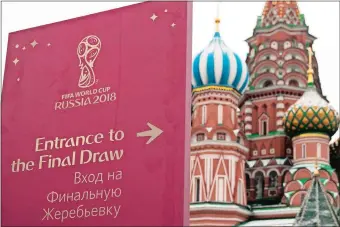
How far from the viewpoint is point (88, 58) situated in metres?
6.51

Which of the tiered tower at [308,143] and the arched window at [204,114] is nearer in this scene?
the tiered tower at [308,143]

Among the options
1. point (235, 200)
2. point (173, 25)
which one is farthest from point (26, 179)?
point (235, 200)

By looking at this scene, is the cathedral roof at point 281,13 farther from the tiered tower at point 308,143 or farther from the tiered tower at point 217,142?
the tiered tower at point 308,143

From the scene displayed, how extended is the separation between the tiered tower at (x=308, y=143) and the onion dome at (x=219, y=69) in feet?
8.13

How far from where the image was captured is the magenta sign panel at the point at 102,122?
19.6 ft

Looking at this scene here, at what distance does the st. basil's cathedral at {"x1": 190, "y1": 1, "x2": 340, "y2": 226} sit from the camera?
27469 mm

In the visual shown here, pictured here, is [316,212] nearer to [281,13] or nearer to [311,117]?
[311,117]

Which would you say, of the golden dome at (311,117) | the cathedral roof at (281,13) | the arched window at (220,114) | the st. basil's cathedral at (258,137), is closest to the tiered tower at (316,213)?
the st. basil's cathedral at (258,137)

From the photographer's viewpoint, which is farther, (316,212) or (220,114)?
(220,114)

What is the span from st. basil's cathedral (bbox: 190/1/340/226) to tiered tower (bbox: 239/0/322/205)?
0.04 m

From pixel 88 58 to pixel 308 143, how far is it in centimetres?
2276

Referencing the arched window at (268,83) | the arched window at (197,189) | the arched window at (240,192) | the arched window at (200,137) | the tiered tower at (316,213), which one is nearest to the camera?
the tiered tower at (316,213)

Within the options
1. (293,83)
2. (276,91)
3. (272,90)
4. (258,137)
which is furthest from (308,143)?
(293,83)

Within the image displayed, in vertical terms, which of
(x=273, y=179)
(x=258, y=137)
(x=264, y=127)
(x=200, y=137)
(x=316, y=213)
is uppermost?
(x=264, y=127)
